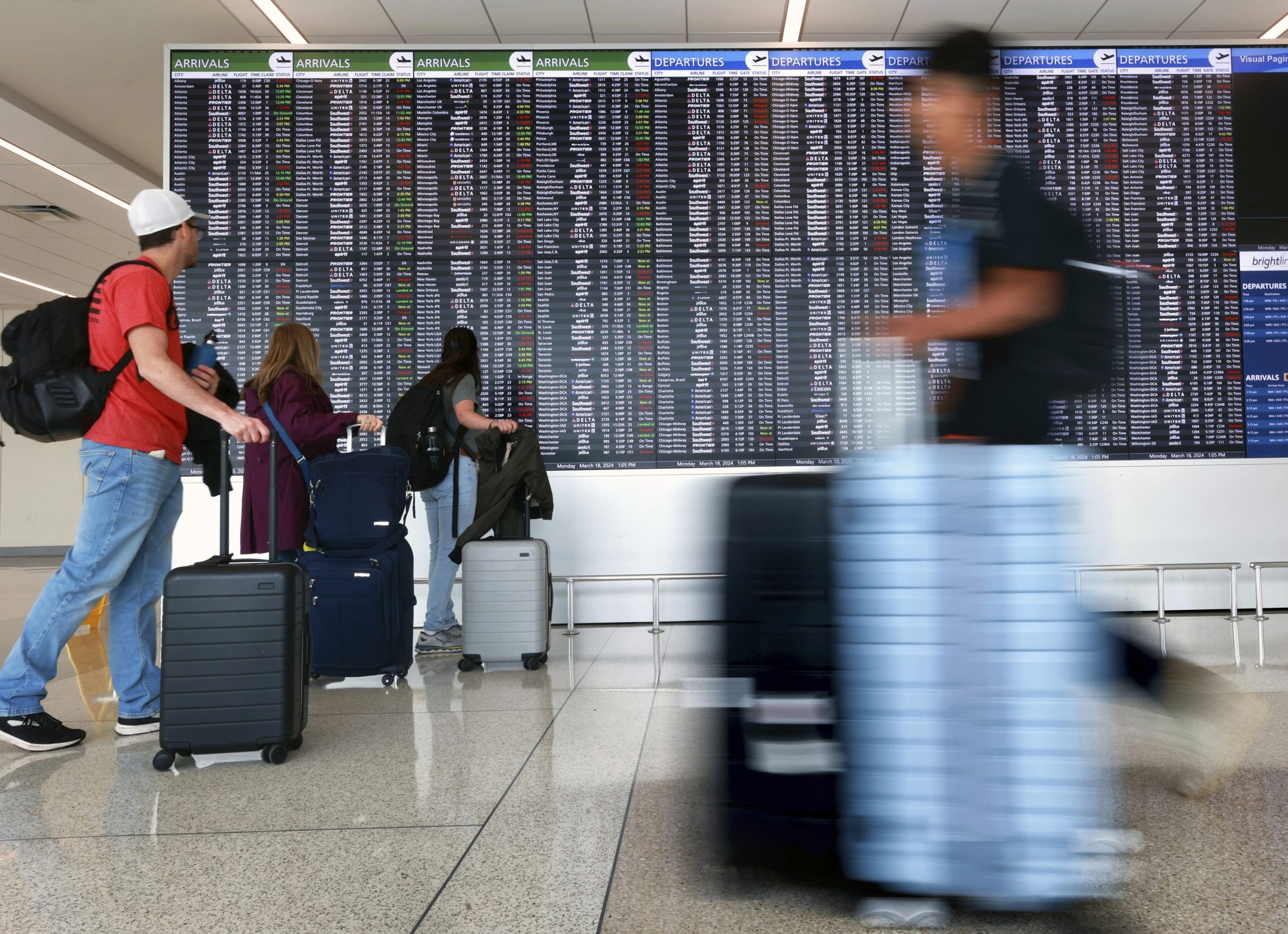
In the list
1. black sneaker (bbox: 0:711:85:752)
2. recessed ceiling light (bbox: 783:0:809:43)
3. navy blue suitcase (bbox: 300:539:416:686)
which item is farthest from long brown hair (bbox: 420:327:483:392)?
recessed ceiling light (bbox: 783:0:809:43)

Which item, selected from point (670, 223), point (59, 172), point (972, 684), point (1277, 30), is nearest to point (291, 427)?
point (670, 223)

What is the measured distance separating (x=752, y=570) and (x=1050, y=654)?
483 millimetres

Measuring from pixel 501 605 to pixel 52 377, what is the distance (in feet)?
6.65

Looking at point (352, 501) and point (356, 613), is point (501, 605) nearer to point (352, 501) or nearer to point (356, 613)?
point (356, 613)

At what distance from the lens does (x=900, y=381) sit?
18.1 feet

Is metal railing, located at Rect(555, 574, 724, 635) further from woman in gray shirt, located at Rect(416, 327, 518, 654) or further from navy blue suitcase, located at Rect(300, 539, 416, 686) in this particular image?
navy blue suitcase, located at Rect(300, 539, 416, 686)

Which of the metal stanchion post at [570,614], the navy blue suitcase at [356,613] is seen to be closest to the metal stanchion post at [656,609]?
the metal stanchion post at [570,614]

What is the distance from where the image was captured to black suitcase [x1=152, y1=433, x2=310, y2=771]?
245 cm

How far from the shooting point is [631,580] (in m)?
5.37

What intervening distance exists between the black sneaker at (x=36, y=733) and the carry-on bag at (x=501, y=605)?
65.6 inches

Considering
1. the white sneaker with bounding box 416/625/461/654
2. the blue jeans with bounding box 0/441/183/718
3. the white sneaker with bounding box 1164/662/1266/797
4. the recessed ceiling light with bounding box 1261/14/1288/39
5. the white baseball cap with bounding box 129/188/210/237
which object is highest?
the recessed ceiling light with bounding box 1261/14/1288/39

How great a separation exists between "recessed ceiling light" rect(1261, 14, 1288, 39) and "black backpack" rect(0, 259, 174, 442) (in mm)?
6597

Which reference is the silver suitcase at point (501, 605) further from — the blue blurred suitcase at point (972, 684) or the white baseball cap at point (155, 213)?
the blue blurred suitcase at point (972, 684)

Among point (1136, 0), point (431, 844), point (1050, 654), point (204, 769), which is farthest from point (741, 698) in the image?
point (1136, 0)
